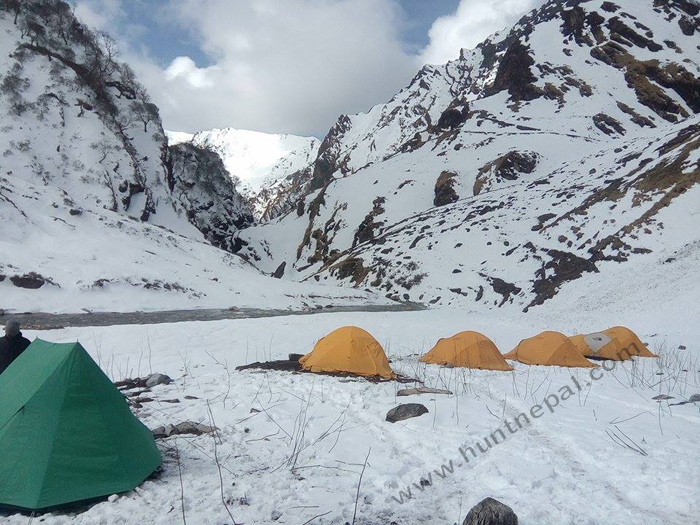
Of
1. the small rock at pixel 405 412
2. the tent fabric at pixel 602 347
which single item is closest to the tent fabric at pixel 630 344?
the tent fabric at pixel 602 347

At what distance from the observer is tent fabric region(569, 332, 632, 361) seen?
11.8m

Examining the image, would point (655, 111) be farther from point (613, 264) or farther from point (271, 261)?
point (271, 261)

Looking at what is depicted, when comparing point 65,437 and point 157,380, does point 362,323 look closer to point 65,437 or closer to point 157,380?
point 157,380

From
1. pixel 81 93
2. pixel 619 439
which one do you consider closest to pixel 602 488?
pixel 619 439

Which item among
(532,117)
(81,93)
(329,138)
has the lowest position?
(81,93)

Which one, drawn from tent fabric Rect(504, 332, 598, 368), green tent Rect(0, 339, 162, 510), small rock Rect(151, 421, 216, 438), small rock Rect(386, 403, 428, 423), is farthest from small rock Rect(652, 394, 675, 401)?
green tent Rect(0, 339, 162, 510)

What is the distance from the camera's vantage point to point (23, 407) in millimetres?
3607

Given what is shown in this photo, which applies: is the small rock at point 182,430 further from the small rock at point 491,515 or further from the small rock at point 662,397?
the small rock at point 662,397

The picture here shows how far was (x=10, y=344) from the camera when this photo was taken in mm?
5719

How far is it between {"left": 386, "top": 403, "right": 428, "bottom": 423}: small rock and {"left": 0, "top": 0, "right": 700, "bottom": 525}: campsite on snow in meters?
0.03

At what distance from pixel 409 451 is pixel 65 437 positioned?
3.34 metres

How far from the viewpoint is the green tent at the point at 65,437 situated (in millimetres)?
3350

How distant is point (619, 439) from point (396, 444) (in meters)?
2.55

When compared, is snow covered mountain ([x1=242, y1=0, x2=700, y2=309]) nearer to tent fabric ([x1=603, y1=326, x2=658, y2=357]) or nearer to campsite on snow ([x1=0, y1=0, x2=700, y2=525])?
campsite on snow ([x1=0, y1=0, x2=700, y2=525])
